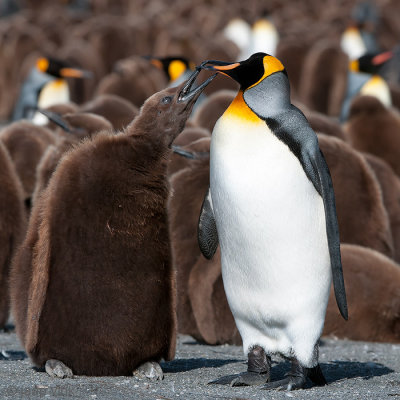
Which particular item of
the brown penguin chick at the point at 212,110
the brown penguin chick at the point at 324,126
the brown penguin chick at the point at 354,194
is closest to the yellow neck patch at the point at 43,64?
the brown penguin chick at the point at 212,110

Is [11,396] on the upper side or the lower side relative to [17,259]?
lower

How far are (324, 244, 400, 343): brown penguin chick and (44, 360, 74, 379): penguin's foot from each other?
7.04ft

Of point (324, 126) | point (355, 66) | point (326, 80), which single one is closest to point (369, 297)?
point (324, 126)

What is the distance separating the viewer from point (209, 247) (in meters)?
4.34

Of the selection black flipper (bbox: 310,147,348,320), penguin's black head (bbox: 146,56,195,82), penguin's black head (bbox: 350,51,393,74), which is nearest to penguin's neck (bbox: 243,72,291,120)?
black flipper (bbox: 310,147,348,320)

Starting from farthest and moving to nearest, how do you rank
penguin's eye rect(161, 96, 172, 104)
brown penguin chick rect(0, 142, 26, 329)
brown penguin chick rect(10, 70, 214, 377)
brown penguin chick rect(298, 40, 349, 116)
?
brown penguin chick rect(298, 40, 349, 116)
brown penguin chick rect(0, 142, 26, 329)
penguin's eye rect(161, 96, 172, 104)
brown penguin chick rect(10, 70, 214, 377)

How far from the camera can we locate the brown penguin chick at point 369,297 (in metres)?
5.62

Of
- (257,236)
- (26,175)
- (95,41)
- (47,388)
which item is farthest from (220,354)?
(95,41)

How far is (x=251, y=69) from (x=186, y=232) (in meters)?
1.76

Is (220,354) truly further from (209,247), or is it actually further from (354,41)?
(354,41)

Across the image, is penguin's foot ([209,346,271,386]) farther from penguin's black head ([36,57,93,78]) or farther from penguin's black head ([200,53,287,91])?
penguin's black head ([36,57,93,78])

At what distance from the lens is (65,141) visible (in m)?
5.66

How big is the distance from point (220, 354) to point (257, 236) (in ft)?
4.08

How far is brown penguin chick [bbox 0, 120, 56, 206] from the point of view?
23.8ft
